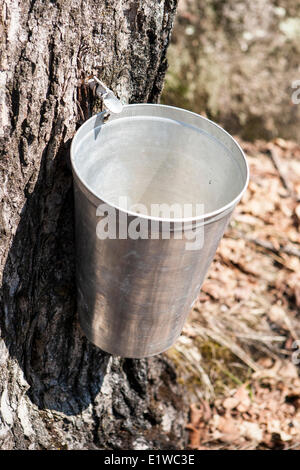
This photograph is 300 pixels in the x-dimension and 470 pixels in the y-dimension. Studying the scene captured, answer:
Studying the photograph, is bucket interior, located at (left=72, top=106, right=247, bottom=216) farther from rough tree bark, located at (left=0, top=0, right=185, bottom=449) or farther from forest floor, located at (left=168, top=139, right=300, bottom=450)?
forest floor, located at (left=168, top=139, right=300, bottom=450)

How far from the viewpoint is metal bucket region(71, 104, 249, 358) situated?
129 centimetres

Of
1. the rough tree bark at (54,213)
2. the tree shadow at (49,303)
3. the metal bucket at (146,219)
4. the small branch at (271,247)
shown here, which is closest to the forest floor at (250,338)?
the small branch at (271,247)

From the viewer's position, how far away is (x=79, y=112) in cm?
150

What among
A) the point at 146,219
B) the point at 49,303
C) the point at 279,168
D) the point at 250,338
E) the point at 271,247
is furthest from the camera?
the point at 279,168

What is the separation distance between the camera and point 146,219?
1200 mm

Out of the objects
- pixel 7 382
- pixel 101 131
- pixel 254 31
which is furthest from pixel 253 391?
pixel 254 31

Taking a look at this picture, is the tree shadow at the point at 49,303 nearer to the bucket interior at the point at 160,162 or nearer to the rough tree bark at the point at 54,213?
the rough tree bark at the point at 54,213

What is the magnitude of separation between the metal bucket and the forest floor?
0.99 meters

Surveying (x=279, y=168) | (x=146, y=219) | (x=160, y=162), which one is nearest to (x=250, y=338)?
(x=160, y=162)

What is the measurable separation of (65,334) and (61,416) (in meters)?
0.45

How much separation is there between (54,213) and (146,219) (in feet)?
1.71

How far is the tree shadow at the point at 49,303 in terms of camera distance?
155 centimetres

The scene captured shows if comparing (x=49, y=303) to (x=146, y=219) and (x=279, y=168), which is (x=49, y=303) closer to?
A: (x=146, y=219)
